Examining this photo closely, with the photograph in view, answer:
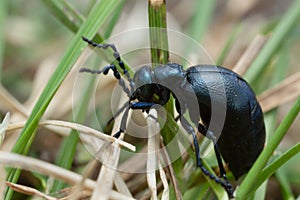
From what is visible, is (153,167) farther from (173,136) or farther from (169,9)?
(169,9)

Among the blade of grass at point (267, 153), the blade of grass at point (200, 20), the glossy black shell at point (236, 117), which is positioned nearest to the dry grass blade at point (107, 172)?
the blade of grass at point (267, 153)

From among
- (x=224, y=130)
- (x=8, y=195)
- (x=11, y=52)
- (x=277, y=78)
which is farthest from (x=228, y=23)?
(x=8, y=195)

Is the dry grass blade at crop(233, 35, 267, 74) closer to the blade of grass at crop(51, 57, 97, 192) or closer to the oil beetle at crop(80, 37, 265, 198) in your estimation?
the oil beetle at crop(80, 37, 265, 198)

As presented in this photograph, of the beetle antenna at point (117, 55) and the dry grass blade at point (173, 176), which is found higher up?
the beetle antenna at point (117, 55)

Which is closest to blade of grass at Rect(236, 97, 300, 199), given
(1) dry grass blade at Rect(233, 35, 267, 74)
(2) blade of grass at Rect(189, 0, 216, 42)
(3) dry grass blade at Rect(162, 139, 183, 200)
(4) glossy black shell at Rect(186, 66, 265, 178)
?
(3) dry grass blade at Rect(162, 139, 183, 200)

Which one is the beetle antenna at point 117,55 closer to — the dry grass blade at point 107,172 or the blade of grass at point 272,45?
the dry grass blade at point 107,172

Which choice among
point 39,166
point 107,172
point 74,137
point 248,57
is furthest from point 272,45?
point 39,166

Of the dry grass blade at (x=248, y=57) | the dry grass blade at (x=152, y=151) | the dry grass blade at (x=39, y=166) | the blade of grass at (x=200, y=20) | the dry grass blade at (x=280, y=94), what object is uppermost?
the blade of grass at (x=200, y=20)

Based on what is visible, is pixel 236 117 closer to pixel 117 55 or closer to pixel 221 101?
pixel 221 101
